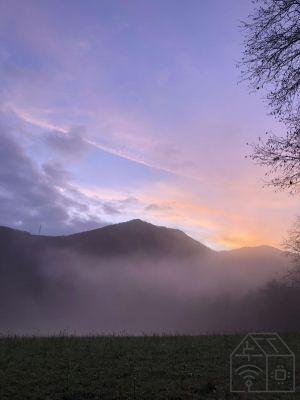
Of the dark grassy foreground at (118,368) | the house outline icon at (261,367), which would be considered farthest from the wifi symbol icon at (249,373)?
the dark grassy foreground at (118,368)

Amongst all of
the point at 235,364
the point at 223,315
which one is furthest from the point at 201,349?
the point at 223,315

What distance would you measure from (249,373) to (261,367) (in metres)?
0.65

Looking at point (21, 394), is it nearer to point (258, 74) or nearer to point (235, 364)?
point (235, 364)

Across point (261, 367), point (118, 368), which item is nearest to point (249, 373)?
point (261, 367)

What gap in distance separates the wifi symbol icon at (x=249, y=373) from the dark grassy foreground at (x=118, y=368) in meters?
0.33

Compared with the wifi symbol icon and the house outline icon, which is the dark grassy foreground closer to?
the house outline icon

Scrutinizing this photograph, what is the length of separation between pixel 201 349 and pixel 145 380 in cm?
359

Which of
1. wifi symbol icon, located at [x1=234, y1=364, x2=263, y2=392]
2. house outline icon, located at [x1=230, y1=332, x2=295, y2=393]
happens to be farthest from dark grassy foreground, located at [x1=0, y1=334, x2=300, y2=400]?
wifi symbol icon, located at [x1=234, y1=364, x2=263, y2=392]

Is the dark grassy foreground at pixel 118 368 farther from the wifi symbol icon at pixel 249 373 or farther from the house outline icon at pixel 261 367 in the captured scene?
the wifi symbol icon at pixel 249 373

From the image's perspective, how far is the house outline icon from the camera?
993 centimetres

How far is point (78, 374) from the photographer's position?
10.9 metres

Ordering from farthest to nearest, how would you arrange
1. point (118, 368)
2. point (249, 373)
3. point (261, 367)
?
point (118, 368) → point (261, 367) → point (249, 373)

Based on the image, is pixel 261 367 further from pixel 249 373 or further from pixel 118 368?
pixel 118 368

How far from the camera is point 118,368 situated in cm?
1143
